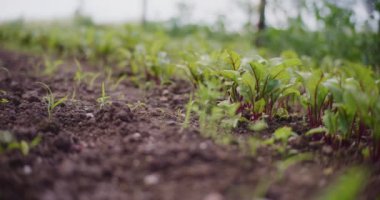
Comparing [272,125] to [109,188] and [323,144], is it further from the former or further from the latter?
[109,188]

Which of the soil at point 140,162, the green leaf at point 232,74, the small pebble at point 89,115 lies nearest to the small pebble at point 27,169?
the soil at point 140,162

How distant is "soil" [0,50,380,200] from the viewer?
1.54 metres

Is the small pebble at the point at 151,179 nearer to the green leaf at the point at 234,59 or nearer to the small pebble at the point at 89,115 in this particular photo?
the small pebble at the point at 89,115

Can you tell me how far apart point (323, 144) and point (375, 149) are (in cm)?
29

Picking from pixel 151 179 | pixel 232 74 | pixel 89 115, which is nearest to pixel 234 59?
pixel 232 74

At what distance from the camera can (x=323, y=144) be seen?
86.0 inches

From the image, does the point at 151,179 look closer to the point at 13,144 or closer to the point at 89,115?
the point at 13,144

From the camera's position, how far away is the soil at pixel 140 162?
1.54 meters

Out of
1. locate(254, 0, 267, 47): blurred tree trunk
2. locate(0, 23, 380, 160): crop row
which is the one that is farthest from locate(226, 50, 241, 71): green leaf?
locate(254, 0, 267, 47): blurred tree trunk

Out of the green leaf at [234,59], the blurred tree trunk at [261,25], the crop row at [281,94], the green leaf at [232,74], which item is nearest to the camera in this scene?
the crop row at [281,94]

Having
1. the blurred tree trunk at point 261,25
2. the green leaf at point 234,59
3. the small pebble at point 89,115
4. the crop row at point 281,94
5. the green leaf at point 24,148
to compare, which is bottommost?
the green leaf at point 24,148

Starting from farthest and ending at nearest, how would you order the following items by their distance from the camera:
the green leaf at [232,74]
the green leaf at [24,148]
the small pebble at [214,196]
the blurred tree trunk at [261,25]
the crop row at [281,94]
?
1. the blurred tree trunk at [261,25]
2. the green leaf at [232,74]
3. the crop row at [281,94]
4. the green leaf at [24,148]
5. the small pebble at [214,196]

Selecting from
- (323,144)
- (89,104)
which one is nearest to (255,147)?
(323,144)

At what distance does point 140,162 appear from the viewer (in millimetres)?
1752
